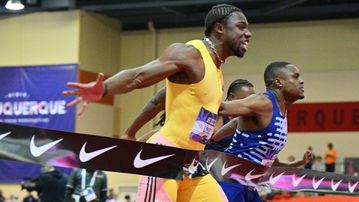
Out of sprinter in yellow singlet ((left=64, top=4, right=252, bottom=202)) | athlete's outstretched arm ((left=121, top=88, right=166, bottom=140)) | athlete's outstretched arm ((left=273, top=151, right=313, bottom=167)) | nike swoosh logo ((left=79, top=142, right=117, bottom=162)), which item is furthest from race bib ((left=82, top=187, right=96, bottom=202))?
nike swoosh logo ((left=79, top=142, right=117, bottom=162))

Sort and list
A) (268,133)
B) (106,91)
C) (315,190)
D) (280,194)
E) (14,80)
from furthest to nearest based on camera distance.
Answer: (14,80) < (280,194) < (315,190) < (268,133) < (106,91)

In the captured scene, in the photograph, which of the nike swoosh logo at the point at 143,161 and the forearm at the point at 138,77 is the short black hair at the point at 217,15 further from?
the nike swoosh logo at the point at 143,161

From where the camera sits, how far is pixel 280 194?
1508 cm

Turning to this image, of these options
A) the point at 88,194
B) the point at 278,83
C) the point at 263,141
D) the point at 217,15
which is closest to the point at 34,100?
the point at 88,194

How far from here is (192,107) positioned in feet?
14.2

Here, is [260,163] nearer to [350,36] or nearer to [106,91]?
[106,91]

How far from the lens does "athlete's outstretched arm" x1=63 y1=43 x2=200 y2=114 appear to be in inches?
143

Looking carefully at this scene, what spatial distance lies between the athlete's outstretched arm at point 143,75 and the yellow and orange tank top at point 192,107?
13cm

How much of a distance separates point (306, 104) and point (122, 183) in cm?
634

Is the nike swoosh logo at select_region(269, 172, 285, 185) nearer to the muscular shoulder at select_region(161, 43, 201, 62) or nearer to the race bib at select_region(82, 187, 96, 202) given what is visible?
the muscular shoulder at select_region(161, 43, 201, 62)

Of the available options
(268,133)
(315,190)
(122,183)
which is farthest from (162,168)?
(122,183)

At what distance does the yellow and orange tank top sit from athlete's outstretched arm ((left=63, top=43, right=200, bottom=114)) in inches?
5.2

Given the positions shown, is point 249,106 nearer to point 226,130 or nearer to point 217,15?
point 226,130

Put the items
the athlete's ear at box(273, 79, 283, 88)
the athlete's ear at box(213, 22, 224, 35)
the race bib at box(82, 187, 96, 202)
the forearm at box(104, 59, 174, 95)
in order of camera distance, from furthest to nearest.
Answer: the race bib at box(82, 187, 96, 202), the athlete's ear at box(273, 79, 283, 88), the athlete's ear at box(213, 22, 224, 35), the forearm at box(104, 59, 174, 95)
